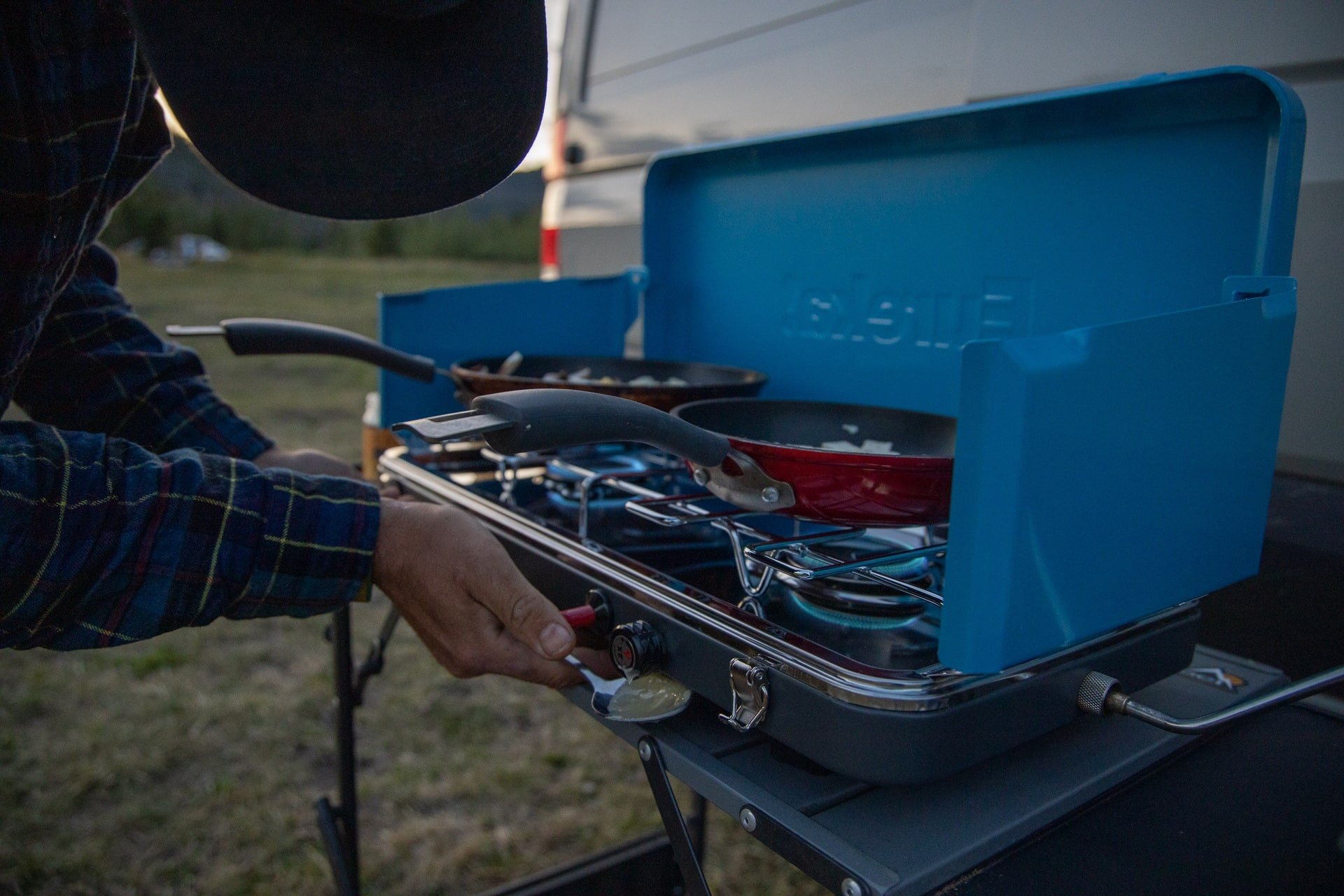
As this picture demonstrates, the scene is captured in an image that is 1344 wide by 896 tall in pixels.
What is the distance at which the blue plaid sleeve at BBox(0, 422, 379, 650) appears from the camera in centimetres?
81

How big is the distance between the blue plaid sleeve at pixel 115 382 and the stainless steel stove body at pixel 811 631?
43cm

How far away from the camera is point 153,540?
86cm

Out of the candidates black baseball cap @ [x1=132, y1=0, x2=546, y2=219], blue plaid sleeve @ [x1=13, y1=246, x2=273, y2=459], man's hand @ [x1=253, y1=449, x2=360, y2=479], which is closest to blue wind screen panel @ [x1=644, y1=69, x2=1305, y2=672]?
black baseball cap @ [x1=132, y1=0, x2=546, y2=219]

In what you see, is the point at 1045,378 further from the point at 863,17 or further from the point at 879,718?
the point at 863,17

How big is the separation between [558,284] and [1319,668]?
127 centimetres

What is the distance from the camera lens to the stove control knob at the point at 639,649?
839mm

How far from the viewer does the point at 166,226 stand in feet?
44.4

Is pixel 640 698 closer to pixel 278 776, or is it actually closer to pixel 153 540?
pixel 153 540

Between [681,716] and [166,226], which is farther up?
[166,226]

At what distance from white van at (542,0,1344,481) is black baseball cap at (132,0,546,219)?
81 centimetres

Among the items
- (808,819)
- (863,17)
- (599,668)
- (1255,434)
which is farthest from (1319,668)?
(863,17)

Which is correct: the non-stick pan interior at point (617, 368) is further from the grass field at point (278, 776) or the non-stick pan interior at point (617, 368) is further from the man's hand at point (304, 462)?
the grass field at point (278, 776)

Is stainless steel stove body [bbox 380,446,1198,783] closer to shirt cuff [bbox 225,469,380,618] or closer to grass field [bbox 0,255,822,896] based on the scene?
shirt cuff [bbox 225,469,380,618]

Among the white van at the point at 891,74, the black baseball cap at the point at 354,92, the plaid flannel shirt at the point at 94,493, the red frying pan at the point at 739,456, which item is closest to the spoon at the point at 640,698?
the red frying pan at the point at 739,456
